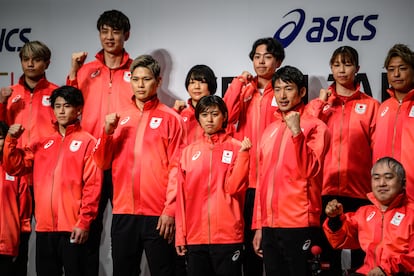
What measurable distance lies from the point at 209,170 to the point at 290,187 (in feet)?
1.99

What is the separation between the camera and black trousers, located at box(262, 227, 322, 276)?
181 inches

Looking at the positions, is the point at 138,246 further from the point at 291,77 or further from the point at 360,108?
the point at 360,108

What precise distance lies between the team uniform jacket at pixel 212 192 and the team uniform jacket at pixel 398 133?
42.1 inches

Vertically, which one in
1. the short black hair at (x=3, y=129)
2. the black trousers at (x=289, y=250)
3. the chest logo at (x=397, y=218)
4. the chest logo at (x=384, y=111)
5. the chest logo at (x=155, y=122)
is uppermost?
the chest logo at (x=384, y=111)

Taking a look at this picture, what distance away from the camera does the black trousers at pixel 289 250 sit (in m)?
4.61

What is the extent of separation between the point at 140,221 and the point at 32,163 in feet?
3.60

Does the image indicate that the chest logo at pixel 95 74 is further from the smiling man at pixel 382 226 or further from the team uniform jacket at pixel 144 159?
the smiling man at pixel 382 226

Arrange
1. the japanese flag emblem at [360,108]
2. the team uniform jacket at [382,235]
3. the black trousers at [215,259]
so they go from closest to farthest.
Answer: the team uniform jacket at [382,235] < the black trousers at [215,259] < the japanese flag emblem at [360,108]

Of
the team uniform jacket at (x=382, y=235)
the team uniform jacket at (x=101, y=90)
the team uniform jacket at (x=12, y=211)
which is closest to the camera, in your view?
the team uniform jacket at (x=382, y=235)

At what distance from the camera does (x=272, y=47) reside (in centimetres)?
559

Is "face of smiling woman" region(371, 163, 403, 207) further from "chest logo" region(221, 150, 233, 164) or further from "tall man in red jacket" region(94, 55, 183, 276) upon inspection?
"tall man in red jacket" region(94, 55, 183, 276)

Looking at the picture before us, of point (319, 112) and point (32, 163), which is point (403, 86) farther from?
point (32, 163)

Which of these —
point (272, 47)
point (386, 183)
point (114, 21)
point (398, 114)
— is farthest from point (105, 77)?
point (386, 183)

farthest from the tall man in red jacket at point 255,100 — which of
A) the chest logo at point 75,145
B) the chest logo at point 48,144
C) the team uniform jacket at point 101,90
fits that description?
the chest logo at point 48,144
